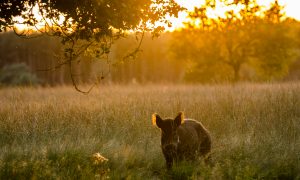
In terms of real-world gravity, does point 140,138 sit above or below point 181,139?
below

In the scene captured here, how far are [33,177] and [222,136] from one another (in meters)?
5.54

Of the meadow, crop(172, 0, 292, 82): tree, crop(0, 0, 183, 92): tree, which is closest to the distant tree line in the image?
crop(172, 0, 292, 82): tree

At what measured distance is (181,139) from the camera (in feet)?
30.5

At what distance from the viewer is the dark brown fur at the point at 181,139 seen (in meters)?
8.62

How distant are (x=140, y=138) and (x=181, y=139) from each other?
2871 mm

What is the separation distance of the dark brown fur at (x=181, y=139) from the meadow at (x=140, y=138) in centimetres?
26

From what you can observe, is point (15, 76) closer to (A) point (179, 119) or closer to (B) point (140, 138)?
(B) point (140, 138)

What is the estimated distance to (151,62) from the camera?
65.4m

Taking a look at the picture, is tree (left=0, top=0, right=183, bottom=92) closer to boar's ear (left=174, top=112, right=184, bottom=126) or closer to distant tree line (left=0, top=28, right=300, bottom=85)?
boar's ear (left=174, top=112, right=184, bottom=126)

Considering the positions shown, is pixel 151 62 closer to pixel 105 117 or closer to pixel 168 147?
pixel 105 117

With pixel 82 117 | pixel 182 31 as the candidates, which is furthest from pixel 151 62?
pixel 82 117

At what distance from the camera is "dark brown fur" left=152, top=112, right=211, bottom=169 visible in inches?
340

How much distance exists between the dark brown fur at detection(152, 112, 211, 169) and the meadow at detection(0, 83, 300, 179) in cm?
26

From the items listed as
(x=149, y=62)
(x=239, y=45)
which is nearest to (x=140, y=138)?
(x=239, y=45)
